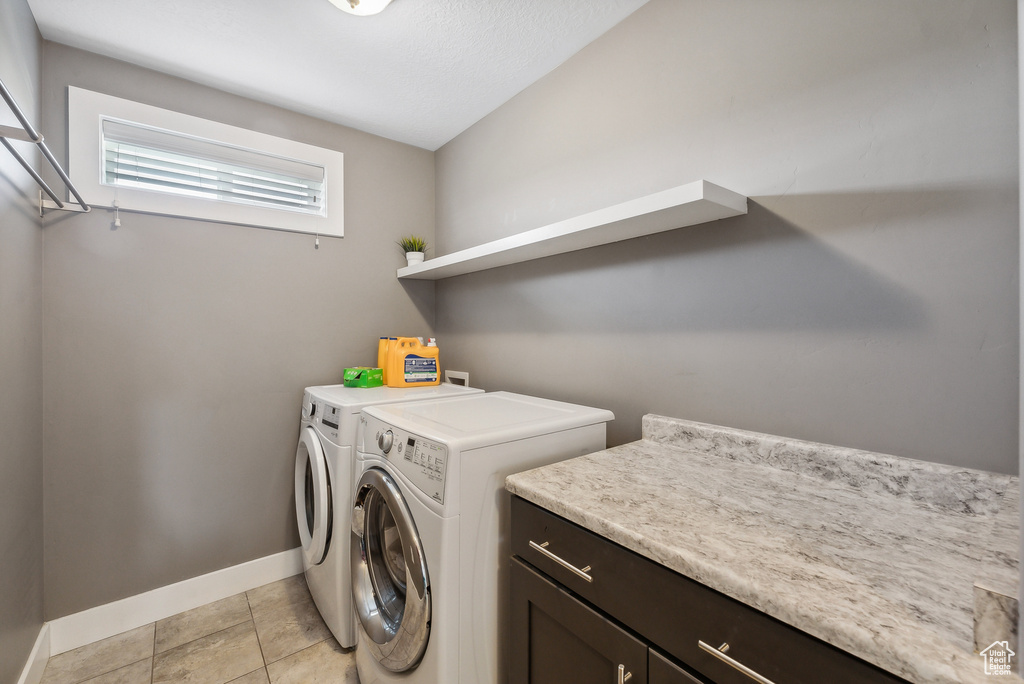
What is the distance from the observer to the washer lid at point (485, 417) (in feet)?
3.82

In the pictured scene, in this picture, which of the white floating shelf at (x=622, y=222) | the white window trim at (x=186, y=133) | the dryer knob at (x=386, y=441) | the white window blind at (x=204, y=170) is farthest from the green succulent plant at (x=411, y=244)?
the dryer knob at (x=386, y=441)

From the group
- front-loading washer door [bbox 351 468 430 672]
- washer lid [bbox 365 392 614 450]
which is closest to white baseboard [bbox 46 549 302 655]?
front-loading washer door [bbox 351 468 430 672]

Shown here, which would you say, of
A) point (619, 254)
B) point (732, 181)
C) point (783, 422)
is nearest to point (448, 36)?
point (619, 254)

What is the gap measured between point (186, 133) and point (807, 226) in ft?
8.64

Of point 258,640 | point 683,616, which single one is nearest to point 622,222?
point 683,616

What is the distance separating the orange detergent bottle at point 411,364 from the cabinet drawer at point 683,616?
145 cm

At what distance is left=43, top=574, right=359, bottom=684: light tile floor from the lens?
5.10 feet

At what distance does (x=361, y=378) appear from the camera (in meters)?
2.24

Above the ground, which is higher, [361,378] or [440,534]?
[361,378]

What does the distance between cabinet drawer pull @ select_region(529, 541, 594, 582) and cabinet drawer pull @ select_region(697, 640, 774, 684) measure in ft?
0.80

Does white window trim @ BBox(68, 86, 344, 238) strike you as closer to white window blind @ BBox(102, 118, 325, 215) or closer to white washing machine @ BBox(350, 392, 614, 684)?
white window blind @ BBox(102, 118, 325, 215)

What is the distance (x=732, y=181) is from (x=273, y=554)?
108 inches

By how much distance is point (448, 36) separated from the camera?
1701mm

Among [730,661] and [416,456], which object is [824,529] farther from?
[416,456]
